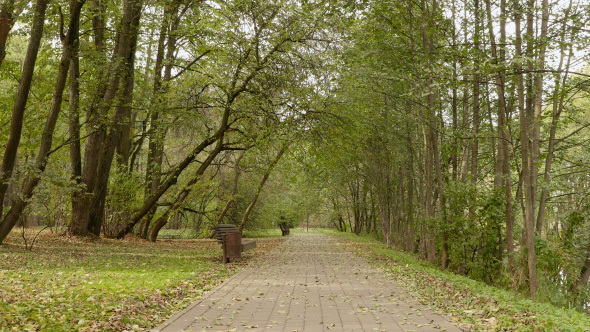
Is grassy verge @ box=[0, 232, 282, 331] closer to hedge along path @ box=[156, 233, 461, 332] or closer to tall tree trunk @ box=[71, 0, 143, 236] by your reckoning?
hedge along path @ box=[156, 233, 461, 332]

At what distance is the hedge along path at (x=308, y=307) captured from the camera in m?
6.27

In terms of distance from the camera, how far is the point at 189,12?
18.3m

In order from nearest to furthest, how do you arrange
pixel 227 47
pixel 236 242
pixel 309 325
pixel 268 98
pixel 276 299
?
pixel 309 325, pixel 276 299, pixel 236 242, pixel 227 47, pixel 268 98

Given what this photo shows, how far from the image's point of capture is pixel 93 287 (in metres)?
8.17

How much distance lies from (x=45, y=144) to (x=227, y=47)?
624 cm

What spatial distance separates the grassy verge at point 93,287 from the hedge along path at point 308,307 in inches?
18.8

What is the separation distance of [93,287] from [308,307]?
3.56m

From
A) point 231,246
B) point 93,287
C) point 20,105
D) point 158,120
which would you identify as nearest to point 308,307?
point 93,287

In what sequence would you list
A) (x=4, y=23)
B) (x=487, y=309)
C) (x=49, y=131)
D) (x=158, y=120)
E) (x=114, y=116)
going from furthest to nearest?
(x=158, y=120) → (x=114, y=116) → (x=49, y=131) → (x=4, y=23) → (x=487, y=309)

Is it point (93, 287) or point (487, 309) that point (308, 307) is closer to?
point (487, 309)

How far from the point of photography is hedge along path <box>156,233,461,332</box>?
247 inches

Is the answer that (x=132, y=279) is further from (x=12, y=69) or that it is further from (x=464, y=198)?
(x=12, y=69)

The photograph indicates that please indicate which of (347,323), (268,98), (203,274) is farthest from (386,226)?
(347,323)

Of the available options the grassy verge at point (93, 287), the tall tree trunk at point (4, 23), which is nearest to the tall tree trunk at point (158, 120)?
the tall tree trunk at point (4, 23)
